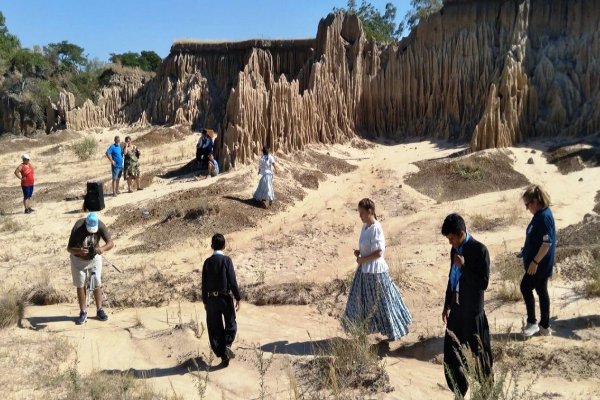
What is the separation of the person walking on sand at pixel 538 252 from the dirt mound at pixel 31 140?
23.0 meters

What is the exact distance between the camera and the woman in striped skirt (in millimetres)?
5352

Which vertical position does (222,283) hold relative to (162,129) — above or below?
below

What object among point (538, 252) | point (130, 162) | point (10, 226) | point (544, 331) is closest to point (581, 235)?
point (544, 331)

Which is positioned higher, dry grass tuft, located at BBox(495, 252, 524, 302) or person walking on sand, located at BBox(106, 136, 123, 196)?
person walking on sand, located at BBox(106, 136, 123, 196)

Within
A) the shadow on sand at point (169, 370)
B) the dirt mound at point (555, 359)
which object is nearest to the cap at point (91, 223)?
the shadow on sand at point (169, 370)

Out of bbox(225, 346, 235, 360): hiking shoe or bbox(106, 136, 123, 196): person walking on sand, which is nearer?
bbox(225, 346, 235, 360): hiking shoe

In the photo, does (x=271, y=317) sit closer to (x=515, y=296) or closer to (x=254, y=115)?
(x=515, y=296)

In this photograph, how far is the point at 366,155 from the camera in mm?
17938

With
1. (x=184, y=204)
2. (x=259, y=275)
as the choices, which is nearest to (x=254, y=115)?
(x=184, y=204)

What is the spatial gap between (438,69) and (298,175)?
7.95 metres

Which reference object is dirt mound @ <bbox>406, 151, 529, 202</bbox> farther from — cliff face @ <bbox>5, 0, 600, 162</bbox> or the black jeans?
the black jeans

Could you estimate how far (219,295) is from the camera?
17.4ft

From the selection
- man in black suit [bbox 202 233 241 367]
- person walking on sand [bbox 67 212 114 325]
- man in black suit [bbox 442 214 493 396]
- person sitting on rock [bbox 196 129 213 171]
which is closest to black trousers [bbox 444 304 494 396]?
man in black suit [bbox 442 214 493 396]

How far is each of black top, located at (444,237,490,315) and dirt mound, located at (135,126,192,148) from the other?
19919 millimetres
